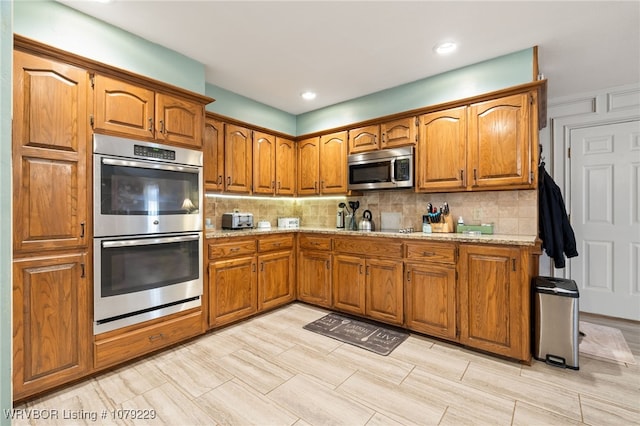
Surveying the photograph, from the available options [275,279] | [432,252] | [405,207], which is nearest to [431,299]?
[432,252]

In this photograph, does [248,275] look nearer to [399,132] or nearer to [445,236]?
[445,236]

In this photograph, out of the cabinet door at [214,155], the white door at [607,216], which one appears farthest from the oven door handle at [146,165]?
the white door at [607,216]

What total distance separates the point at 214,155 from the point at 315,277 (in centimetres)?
192

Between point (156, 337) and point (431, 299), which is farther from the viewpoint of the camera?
point (431, 299)

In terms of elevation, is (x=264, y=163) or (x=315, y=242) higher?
(x=264, y=163)

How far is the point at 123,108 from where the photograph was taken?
2.23 meters

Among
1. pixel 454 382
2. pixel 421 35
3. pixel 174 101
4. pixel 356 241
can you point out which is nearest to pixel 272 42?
pixel 174 101

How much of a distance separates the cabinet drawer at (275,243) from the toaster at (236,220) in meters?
0.40

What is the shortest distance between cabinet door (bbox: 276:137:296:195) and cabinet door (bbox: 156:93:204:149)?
1462 mm

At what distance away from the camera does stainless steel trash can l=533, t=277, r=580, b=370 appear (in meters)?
2.22

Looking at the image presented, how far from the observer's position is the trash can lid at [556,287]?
87.9 inches

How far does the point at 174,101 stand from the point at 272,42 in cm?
102

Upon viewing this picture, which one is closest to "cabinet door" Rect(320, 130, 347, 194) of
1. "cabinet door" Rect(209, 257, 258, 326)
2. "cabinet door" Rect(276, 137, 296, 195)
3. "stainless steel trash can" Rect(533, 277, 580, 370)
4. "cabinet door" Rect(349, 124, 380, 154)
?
"cabinet door" Rect(349, 124, 380, 154)

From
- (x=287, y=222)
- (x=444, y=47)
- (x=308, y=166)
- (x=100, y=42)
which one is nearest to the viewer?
(x=100, y=42)
